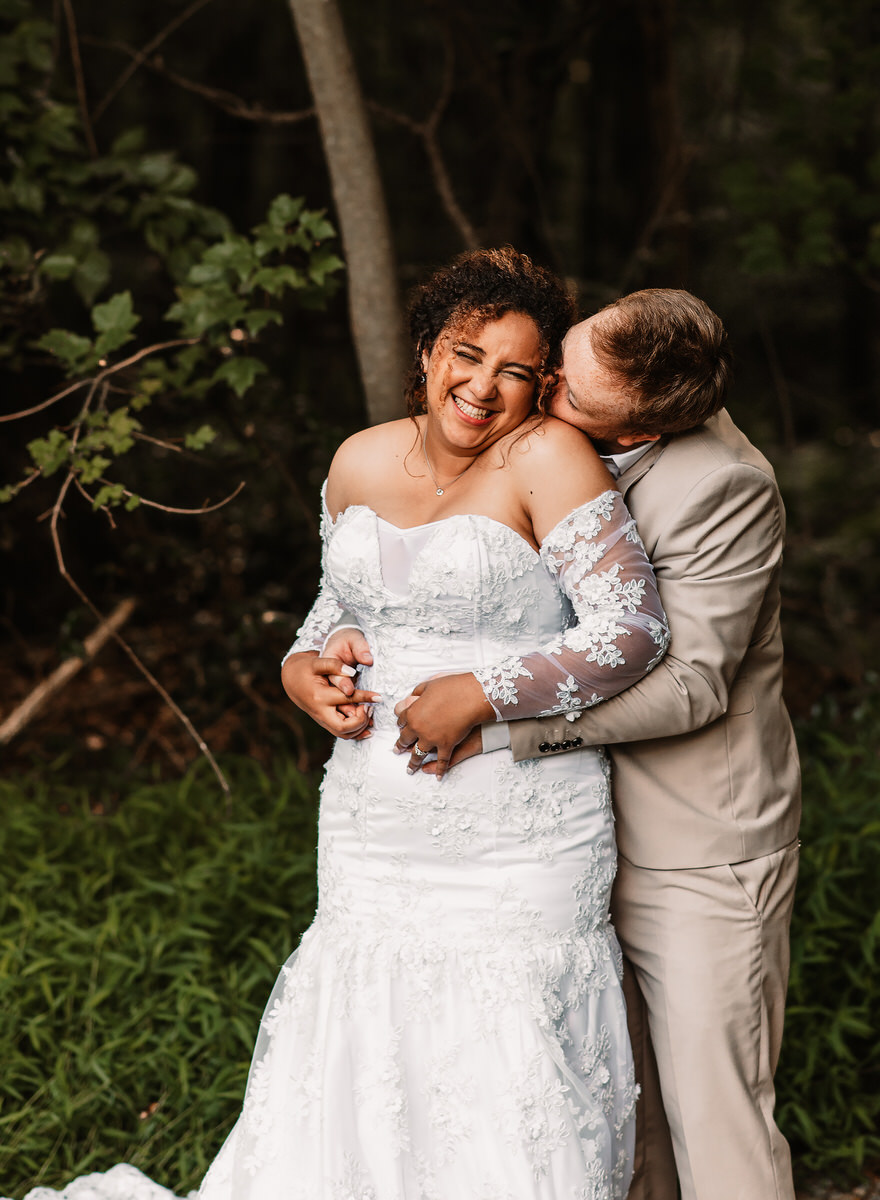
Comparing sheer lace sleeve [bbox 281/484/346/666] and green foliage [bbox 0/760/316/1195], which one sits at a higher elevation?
sheer lace sleeve [bbox 281/484/346/666]

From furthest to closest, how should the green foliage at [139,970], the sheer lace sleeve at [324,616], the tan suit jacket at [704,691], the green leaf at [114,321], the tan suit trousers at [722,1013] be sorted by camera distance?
the green leaf at [114,321], the green foliage at [139,970], the sheer lace sleeve at [324,616], the tan suit trousers at [722,1013], the tan suit jacket at [704,691]

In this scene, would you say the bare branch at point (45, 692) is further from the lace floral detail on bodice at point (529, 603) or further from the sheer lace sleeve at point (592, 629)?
the sheer lace sleeve at point (592, 629)

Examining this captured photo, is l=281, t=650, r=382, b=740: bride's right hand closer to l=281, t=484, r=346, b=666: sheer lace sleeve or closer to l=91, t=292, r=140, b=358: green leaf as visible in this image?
l=281, t=484, r=346, b=666: sheer lace sleeve

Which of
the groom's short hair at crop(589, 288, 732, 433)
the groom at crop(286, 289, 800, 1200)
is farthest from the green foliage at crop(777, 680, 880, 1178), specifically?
the groom's short hair at crop(589, 288, 732, 433)

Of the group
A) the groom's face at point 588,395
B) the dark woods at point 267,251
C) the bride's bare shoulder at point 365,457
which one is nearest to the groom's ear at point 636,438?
the groom's face at point 588,395

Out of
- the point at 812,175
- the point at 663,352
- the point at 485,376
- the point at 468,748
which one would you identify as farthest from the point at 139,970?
the point at 812,175

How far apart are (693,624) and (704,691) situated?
0.42ft

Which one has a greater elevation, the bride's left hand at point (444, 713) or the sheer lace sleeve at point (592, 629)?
the sheer lace sleeve at point (592, 629)

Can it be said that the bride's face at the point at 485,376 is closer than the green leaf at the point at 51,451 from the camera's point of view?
Yes


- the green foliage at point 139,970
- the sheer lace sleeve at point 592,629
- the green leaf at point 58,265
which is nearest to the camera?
the sheer lace sleeve at point 592,629

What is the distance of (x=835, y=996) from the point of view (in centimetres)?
334

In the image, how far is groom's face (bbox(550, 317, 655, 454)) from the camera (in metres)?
2.10

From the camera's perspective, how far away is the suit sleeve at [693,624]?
2146 millimetres

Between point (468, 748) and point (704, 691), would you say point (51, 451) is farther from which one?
point (704, 691)
